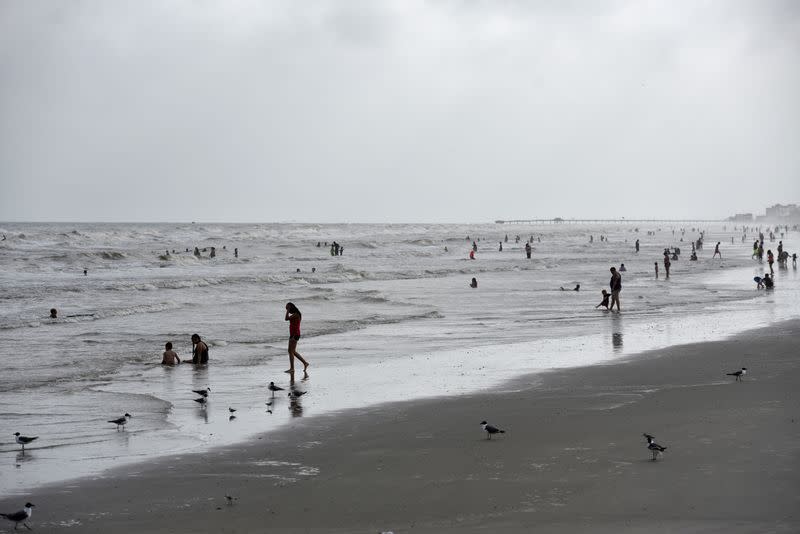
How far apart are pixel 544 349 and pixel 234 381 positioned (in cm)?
761

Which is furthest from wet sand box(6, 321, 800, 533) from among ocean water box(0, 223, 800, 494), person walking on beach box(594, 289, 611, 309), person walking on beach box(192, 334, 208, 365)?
person walking on beach box(594, 289, 611, 309)

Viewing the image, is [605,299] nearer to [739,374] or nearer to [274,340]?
[274,340]

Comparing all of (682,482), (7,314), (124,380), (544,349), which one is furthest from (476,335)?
(7,314)

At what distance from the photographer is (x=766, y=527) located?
7.31 meters

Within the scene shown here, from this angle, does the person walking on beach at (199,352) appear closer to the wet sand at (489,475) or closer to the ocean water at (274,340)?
the ocean water at (274,340)

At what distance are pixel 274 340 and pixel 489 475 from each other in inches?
592

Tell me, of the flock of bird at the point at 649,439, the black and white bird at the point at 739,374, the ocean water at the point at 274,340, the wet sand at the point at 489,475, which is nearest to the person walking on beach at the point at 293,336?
the ocean water at the point at 274,340

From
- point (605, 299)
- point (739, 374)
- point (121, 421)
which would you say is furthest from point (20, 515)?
point (605, 299)

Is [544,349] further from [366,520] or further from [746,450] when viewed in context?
[366,520]

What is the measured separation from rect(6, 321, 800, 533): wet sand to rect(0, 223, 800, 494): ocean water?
3.77 ft

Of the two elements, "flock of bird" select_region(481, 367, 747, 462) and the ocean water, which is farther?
the ocean water

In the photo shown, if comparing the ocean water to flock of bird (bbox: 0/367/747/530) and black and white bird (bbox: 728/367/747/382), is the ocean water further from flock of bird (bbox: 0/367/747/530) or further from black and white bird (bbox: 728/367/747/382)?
black and white bird (bbox: 728/367/747/382)

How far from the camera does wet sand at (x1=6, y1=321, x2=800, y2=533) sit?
26.0 feet

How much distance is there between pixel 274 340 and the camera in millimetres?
23641
